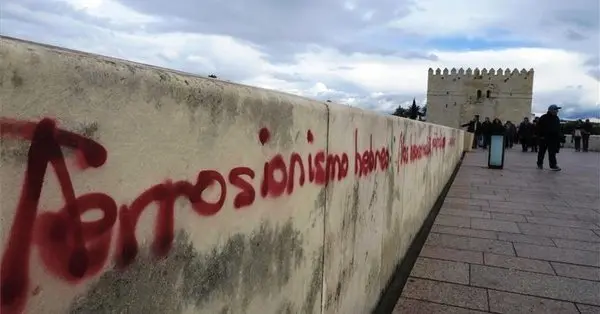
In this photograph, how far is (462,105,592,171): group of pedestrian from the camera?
45.9 feet

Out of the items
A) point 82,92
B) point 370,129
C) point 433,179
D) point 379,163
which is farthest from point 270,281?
point 433,179

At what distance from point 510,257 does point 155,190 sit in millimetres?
4721

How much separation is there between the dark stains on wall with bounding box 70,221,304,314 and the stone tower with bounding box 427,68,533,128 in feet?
222

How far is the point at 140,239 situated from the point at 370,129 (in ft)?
7.03

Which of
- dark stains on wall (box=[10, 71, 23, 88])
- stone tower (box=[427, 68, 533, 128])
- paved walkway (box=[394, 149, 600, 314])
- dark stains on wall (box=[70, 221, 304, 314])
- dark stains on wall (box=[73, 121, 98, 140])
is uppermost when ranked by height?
stone tower (box=[427, 68, 533, 128])

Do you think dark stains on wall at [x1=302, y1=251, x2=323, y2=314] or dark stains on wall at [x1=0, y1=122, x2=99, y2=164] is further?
dark stains on wall at [x1=302, y1=251, x2=323, y2=314]

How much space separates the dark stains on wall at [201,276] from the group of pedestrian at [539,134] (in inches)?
538

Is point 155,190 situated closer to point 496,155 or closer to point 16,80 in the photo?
point 16,80

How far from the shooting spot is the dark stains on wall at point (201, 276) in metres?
1.21

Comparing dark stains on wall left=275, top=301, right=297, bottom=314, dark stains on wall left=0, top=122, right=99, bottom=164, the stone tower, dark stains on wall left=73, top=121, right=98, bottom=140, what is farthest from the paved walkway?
the stone tower

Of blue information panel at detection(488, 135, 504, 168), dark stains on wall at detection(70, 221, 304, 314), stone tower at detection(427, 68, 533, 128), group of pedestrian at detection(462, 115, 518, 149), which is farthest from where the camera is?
stone tower at detection(427, 68, 533, 128)

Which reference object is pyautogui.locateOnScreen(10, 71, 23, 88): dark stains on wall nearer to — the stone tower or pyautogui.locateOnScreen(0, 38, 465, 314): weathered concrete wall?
pyautogui.locateOnScreen(0, 38, 465, 314): weathered concrete wall

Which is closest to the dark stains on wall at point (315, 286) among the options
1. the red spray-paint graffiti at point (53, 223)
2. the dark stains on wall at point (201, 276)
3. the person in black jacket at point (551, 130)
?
the dark stains on wall at point (201, 276)

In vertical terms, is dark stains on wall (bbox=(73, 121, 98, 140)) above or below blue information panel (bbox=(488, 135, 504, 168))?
above
